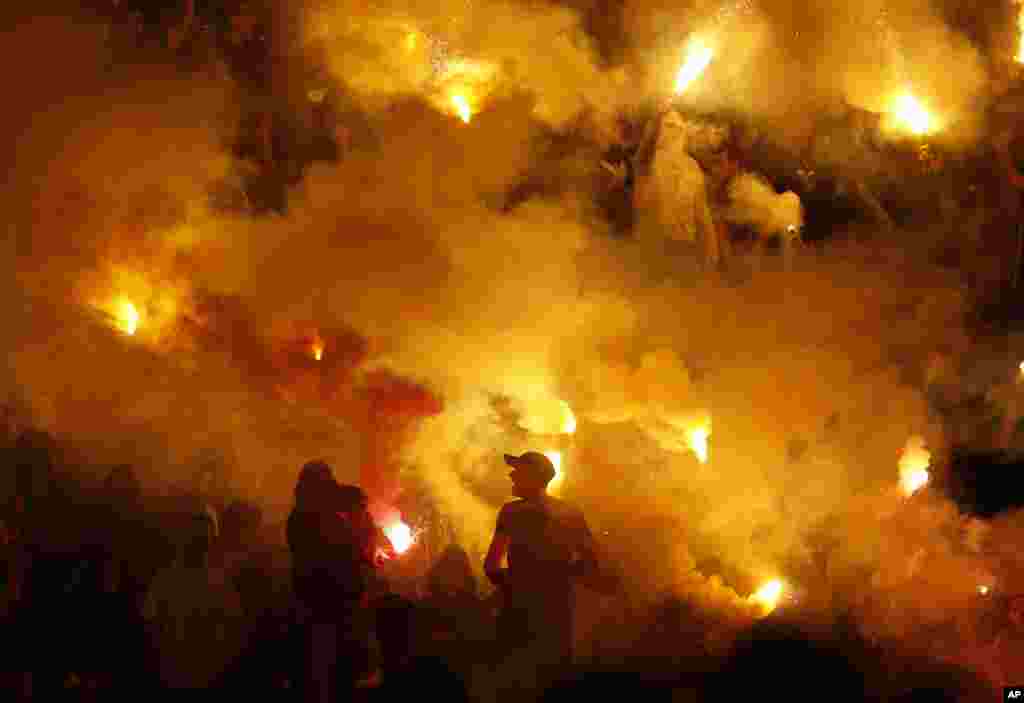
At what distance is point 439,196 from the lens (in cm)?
820

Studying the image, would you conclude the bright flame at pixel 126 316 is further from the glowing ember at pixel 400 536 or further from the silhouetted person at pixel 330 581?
the silhouetted person at pixel 330 581

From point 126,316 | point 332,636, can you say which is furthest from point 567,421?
point 126,316

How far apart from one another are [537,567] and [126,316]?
4.52m

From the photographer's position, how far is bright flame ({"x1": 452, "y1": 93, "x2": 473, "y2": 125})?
807 centimetres

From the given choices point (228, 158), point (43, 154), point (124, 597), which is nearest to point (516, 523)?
point (124, 597)

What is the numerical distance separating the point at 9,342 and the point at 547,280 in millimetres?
4284

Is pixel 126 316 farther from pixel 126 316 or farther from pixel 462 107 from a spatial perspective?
pixel 462 107

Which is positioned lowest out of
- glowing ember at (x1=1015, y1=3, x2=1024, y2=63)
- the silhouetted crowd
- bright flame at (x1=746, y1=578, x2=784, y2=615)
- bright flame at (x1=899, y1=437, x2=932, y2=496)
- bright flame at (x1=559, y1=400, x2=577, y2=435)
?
the silhouetted crowd

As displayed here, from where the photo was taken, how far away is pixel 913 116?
7.91 meters

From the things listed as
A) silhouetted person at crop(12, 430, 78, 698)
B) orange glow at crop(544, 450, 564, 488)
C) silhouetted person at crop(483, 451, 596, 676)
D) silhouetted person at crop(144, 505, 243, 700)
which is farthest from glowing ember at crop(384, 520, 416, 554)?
silhouetted person at crop(12, 430, 78, 698)

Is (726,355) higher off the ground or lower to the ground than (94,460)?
higher

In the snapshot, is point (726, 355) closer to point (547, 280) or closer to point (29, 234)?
point (547, 280)

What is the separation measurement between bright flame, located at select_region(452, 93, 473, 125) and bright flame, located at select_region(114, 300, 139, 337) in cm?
316

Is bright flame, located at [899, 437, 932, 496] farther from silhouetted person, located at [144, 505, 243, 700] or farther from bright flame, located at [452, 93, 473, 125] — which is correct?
silhouetted person, located at [144, 505, 243, 700]
